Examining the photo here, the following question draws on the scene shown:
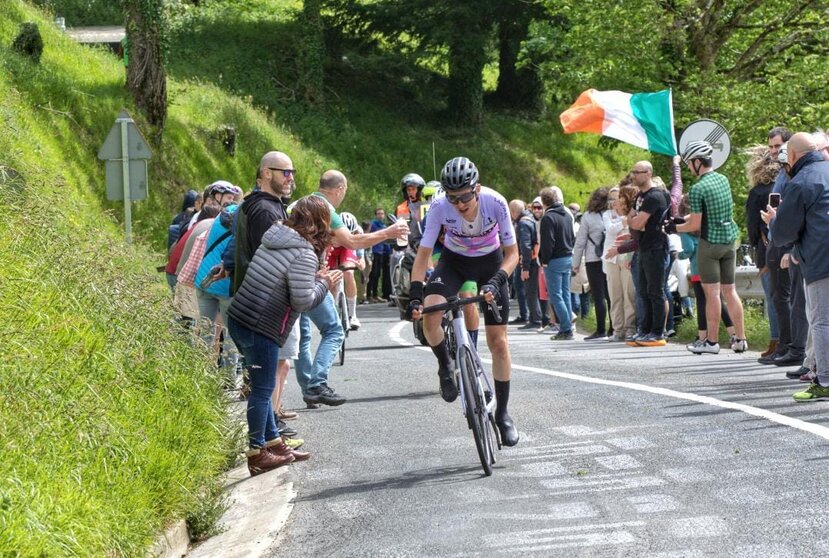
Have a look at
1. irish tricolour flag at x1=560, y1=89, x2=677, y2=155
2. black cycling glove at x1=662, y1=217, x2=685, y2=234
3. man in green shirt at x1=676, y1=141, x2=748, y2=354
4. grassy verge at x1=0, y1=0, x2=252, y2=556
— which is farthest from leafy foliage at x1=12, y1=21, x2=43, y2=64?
man in green shirt at x1=676, y1=141, x2=748, y2=354

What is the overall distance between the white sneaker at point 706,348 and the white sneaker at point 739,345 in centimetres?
22

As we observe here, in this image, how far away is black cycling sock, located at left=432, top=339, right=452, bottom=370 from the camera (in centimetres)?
1008

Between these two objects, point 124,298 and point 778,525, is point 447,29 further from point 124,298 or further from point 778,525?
point 778,525

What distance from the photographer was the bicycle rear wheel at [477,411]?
8898 mm

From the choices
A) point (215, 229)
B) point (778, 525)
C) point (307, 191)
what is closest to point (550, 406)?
point (215, 229)

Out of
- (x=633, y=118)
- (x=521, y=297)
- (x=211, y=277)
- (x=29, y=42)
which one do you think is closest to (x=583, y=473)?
(x=211, y=277)

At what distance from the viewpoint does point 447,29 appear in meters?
44.4

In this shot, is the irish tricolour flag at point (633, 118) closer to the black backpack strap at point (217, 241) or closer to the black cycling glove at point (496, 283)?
the black backpack strap at point (217, 241)

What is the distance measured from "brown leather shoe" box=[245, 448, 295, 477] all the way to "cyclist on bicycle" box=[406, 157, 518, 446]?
128 centimetres

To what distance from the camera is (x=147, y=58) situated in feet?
100

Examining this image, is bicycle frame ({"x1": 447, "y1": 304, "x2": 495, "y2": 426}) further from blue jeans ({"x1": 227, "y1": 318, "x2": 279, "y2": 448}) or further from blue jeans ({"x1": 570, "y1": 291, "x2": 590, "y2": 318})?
blue jeans ({"x1": 570, "y1": 291, "x2": 590, "y2": 318})

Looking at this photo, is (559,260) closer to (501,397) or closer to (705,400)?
(705,400)

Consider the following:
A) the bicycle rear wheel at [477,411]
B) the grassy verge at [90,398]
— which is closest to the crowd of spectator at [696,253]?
the bicycle rear wheel at [477,411]

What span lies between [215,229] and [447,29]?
108 ft
